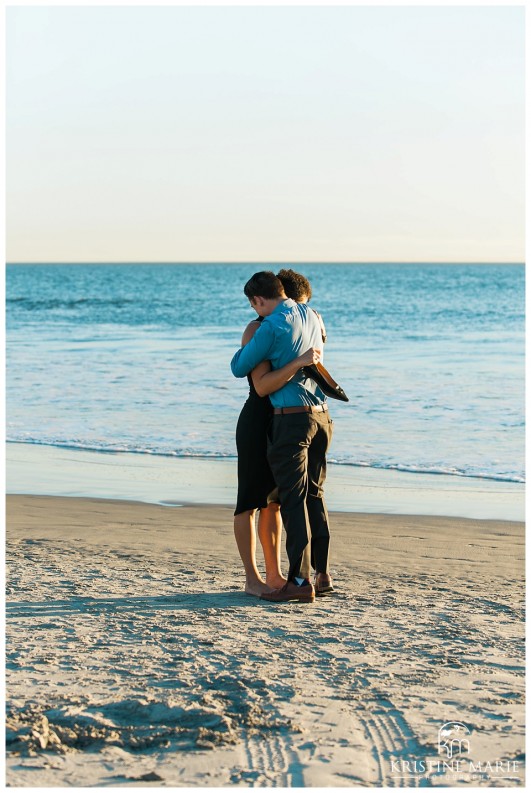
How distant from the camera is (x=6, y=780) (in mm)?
3162

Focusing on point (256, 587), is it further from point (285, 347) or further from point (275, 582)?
point (285, 347)

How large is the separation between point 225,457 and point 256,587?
5.32m

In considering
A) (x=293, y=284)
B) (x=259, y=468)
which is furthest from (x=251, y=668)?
(x=293, y=284)

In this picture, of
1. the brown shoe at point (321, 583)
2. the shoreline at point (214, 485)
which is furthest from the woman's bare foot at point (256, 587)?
the shoreline at point (214, 485)

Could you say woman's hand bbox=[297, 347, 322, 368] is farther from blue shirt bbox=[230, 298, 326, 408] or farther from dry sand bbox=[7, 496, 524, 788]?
dry sand bbox=[7, 496, 524, 788]

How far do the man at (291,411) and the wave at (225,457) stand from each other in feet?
15.9

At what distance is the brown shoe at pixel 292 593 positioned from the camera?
5289 millimetres

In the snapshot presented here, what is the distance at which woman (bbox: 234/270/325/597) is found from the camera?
5203 mm

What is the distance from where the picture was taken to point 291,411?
520cm

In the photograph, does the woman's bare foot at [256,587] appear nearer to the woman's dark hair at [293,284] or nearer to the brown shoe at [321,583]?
the brown shoe at [321,583]

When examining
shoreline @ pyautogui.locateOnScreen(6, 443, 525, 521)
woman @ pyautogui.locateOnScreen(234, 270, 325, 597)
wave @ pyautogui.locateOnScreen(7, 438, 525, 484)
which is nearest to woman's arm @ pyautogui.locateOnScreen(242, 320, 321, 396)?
woman @ pyautogui.locateOnScreen(234, 270, 325, 597)

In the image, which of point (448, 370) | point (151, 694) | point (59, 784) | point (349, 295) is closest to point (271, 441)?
point (151, 694)

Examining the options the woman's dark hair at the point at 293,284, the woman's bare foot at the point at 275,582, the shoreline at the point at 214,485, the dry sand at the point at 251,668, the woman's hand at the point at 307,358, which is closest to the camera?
the dry sand at the point at 251,668

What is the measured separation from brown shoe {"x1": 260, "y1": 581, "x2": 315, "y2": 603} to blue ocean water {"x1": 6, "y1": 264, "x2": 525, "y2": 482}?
490cm
